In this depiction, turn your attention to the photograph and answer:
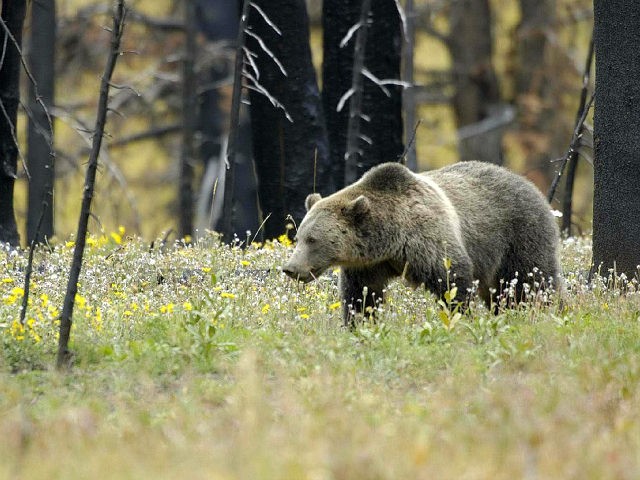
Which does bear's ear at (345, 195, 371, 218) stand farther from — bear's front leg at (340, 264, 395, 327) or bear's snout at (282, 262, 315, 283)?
bear's snout at (282, 262, 315, 283)

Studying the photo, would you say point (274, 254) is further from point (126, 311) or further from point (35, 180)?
point (35, 180)

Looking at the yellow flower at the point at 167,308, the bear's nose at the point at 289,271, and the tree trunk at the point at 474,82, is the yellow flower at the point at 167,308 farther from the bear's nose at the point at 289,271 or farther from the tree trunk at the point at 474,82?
the tree trunk at the point at 474,82

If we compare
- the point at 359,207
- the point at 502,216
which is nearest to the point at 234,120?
the point at 359,207

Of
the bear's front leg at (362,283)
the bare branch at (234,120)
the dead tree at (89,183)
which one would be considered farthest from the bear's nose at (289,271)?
the bare branch at (234,120)

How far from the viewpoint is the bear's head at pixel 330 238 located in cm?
871

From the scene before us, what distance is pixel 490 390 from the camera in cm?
634

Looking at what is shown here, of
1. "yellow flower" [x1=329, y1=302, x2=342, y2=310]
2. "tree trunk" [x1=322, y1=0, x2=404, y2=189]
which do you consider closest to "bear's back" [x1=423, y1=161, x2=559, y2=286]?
"yellow flower" [x1=329, y1=302, x2=342, y2=310]

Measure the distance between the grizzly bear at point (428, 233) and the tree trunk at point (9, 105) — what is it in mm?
4186

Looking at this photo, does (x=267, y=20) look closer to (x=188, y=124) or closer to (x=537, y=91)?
(x=188, y=124)

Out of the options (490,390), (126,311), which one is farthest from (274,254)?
(490,390)

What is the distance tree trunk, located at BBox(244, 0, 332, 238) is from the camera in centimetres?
1319

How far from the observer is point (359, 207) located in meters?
8.84

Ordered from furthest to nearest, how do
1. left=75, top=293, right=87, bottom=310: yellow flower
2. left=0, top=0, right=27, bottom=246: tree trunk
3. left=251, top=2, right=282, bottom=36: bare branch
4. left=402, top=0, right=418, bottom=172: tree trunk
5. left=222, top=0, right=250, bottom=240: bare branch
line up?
left=402, top=0, right=418, bottom=172: tree trunk
left=251, top=2, right=282, bottom=36: bare branch
left=222, top=0, right=250, bottom=240: bare branch
left=0, top=0, right=27, bottom=246: tree trunk
left=75, top=293, right=87, bottom=310: yellow flower

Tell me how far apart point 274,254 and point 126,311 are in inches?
122
